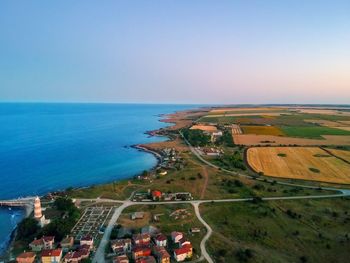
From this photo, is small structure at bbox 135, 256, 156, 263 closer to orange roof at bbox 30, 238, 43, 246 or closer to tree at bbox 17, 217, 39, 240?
orange roof at bbox 30, 238, 43, 246

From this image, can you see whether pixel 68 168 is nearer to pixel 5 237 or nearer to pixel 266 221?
pixel 5 237

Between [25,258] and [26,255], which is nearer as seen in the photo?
[25,258]

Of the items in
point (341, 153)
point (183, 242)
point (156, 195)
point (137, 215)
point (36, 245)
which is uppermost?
point (183, 242)

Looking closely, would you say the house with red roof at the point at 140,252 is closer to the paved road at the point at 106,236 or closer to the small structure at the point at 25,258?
the paved road at the point at 106,236

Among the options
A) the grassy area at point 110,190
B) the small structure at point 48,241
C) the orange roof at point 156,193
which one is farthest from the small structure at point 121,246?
the grassy area at point 110,190

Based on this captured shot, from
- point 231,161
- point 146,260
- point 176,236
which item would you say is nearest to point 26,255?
point 146,260

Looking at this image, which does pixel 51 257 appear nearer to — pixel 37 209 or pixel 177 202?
pixel 37 209
